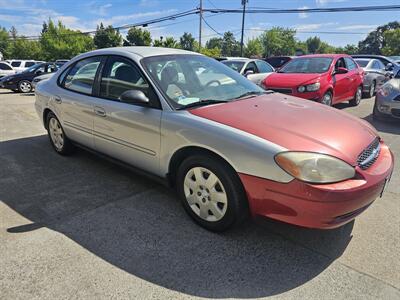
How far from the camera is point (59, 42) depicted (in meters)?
53.6

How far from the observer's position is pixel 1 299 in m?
2.06

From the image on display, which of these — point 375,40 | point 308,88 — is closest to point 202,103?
point 308,88

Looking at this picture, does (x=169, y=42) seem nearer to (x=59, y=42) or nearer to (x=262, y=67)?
(x=59, y=42)

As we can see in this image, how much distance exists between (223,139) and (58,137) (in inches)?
126

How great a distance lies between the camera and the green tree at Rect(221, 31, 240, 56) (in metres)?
88.6

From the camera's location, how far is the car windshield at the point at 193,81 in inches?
123

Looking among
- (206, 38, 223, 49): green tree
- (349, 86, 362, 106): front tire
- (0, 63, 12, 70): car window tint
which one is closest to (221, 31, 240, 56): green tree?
(206, 38, 223, 49): green tree

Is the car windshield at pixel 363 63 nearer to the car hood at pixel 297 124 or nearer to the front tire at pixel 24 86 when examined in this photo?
the car hood at pixel 297 124

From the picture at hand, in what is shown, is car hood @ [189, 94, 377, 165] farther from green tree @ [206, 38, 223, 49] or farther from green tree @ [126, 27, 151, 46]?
green tree @ [206, 38, 223, 49]

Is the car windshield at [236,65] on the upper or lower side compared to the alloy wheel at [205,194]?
upper

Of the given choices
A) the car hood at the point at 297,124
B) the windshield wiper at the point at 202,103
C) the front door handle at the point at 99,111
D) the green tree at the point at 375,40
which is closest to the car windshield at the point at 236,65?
the front door handle at the point at 99,111

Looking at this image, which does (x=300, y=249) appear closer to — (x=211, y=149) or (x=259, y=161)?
(x=259, y=161)

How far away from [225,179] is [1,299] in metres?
1.71

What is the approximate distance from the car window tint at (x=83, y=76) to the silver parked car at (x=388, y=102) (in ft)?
19.5
